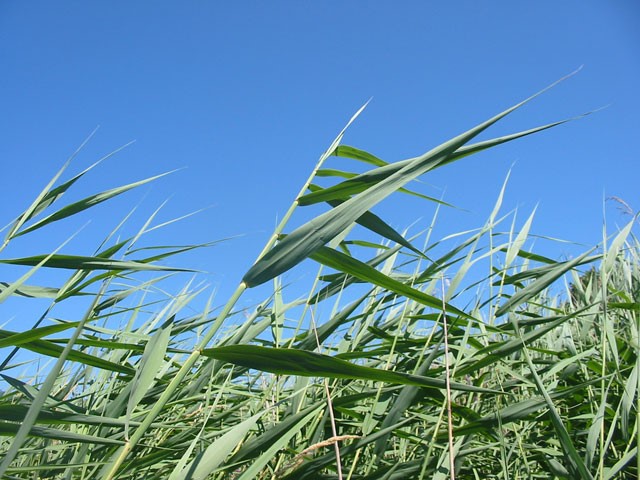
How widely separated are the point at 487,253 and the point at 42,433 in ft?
3.16

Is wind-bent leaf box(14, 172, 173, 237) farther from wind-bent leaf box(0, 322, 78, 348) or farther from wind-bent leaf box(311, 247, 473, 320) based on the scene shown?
wind-bent leaf box(311, 247, 473, 320)

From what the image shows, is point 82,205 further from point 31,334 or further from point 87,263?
point 31,334

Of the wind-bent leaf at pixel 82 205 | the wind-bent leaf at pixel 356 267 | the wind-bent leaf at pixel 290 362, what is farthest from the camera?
the wind-bent leaf at pixel 82 205

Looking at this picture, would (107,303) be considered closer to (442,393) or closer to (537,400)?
(442,393)

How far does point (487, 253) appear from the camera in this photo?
1270mm

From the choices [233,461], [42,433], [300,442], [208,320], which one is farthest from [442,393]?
[42,433]

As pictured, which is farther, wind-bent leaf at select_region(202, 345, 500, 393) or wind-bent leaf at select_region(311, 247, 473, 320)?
wind-bent leaf at select_region(311, 247, 473, 320)

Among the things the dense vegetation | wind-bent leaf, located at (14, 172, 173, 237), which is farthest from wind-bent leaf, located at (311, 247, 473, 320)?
wind-bent leaf, located at (14, 172, 173, 237)

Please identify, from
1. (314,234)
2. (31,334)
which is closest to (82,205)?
(31,334)

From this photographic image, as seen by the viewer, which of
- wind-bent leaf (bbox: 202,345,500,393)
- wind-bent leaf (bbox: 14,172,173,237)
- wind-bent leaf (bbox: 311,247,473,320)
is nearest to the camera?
wind-bent leaf (bbox: 202,345,500,393)

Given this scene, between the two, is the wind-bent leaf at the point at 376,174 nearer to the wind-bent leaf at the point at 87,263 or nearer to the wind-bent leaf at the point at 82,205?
the wind-bent leaf at the point at 87,263

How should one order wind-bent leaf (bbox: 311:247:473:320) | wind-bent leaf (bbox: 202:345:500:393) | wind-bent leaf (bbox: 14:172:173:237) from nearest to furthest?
wind-bent leaf (bbox: 202:345:500:393) < wind-bent leaf (bbox: 311:247:473:320) < wind-bent leaf (bbox: 14:172:173:237)

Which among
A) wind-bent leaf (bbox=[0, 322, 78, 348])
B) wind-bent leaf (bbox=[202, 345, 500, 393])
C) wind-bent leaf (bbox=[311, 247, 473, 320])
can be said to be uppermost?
wind-bent leaf (bbox=[311, 247, 473, 320])

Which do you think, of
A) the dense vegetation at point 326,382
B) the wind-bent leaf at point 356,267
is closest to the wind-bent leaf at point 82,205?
the dense vegetation at point 326,382
